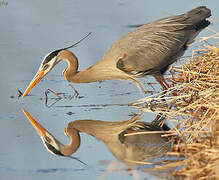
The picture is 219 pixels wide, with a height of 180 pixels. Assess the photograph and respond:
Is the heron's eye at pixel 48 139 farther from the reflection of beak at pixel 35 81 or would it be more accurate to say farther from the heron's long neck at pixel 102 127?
the reflection of beak at pixel 35 81

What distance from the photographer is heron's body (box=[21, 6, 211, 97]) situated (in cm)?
662

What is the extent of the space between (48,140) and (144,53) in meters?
2.02

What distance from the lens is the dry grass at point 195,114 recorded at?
4.03 m

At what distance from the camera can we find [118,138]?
16.8 ft

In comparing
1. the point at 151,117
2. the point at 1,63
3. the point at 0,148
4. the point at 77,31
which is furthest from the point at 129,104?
the point at 77,31

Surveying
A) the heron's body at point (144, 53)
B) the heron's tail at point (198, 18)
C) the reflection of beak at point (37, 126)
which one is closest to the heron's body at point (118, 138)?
the reflection of beak at point (37, 126)

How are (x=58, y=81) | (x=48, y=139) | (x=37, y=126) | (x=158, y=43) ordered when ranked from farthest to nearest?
(x=58, y=81), (x=158, y=43), (x=37, y=126), (x=48, y=139)

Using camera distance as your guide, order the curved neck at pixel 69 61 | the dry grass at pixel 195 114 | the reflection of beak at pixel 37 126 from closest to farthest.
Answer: the dry grass at pixel 195 114
the reflection of beak at pixel 37 126
the curved neck at pixel 69 61

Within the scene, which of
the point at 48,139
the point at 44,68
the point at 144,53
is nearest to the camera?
the point at 48,139

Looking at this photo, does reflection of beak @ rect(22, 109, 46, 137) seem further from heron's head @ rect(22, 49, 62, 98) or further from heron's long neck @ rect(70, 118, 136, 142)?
heron's head @ rect(22, 49, 62, 98)

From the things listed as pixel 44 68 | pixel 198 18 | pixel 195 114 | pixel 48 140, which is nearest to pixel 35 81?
pixel 44 68

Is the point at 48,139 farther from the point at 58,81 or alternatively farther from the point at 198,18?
the point at 198,18

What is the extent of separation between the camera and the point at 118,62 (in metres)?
6.56

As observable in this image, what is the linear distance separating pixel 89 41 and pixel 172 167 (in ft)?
16.7
